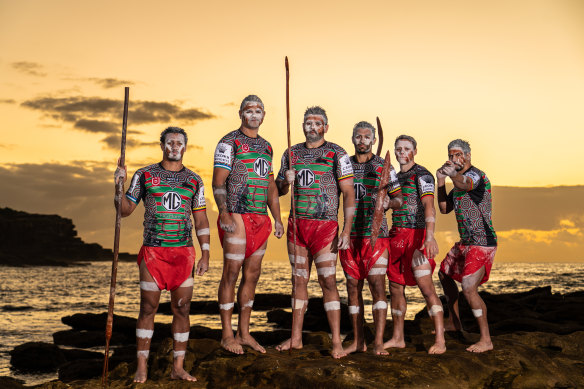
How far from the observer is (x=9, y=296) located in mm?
64438

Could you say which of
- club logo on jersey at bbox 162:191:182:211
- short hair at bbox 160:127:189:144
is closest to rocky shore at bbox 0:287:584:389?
club logo on jersey at bbox 162:191:182:211

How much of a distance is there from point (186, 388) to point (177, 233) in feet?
6.76

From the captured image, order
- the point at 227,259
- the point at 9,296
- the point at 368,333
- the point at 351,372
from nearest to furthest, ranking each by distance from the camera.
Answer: the point at 351,372 < the point at 227,259 < the point at 368,333 < the point at 9,296

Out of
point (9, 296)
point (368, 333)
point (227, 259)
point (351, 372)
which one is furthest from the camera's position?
point (9, 296)

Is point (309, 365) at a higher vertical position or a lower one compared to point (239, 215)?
lower

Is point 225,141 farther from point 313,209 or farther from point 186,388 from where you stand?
point 186,388

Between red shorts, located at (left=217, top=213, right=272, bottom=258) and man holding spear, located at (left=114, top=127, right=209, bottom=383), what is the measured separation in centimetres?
78

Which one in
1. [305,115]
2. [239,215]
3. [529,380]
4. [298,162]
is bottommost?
[529,380]

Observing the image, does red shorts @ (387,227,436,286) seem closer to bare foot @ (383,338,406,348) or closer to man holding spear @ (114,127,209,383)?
bare foot @ (383,338,406,348)

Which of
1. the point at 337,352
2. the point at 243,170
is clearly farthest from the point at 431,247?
the point at 243,170

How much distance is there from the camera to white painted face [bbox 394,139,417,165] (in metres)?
9.32

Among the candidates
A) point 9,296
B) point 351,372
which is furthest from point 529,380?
point 9,296

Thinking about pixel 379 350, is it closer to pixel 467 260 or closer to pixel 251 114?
pixel 467 260

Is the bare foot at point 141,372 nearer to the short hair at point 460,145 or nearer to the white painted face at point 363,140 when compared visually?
the white painted face at point 363,140
